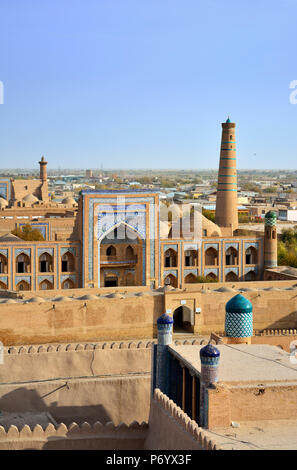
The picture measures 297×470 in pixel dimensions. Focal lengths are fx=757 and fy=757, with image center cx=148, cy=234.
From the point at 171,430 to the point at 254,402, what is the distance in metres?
1.50

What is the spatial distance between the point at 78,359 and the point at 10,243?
8998mm

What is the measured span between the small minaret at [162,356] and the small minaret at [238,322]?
233cm

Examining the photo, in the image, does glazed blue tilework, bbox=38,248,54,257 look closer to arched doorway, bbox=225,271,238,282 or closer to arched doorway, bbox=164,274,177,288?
arched doorway, bbox=164,274,177,288

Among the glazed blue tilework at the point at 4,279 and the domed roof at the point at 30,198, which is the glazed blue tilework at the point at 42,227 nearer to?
the glazed blue tilework at the point at 4,279

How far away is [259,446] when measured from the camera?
1101 cm

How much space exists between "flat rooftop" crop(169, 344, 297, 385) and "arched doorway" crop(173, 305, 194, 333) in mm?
7889

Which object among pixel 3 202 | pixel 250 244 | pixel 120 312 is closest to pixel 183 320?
pixel 120 312

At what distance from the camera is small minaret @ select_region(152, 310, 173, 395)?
578 inches

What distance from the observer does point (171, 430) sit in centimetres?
1264

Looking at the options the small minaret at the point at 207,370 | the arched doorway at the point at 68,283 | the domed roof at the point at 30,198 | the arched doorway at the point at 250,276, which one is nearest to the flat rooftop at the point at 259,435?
the small minaret at the point at 207,370

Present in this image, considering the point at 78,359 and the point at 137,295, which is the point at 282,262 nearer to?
the point at 137,295

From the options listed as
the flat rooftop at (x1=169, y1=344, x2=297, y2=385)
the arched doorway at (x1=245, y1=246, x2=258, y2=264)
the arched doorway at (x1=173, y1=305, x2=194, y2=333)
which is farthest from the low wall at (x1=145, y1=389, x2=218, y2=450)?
the arched doorway at (x1=245, y1=246, x2=258, y2=264)

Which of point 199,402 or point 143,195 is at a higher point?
point 143,195

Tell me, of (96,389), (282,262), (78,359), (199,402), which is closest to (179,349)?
(199,402)
